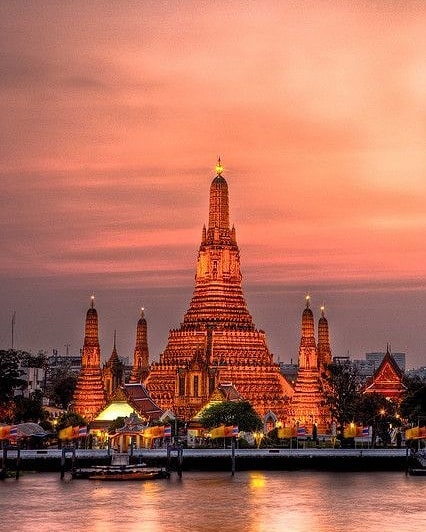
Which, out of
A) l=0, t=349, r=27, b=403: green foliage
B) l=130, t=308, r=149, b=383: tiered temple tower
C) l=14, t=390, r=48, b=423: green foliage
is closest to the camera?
l=0, t=349, r=27, b=403: green foliage

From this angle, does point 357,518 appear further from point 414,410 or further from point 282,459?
point 414,410

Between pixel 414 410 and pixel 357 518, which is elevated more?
pixel 414 410

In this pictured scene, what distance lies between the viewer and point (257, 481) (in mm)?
96875

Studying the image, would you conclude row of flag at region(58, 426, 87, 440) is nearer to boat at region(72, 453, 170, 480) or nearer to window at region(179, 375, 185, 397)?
boat at region(72, 453, 170, 480)

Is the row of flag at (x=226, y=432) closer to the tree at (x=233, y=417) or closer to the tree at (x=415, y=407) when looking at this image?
the tree at (x=233, y=417)

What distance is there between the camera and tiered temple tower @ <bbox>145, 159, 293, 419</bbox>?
5551 inches

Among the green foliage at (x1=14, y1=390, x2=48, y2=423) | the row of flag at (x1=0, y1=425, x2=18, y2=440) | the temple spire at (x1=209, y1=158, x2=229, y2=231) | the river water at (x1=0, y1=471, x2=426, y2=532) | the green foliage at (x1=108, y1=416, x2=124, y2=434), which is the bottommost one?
the river water at (x1=0, y1=471, x2=426, y2=532)

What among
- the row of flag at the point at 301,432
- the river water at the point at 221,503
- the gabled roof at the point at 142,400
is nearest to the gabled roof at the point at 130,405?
the gabled roof at the point at 142,400

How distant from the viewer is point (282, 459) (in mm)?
106438

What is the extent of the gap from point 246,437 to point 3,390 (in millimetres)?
24085

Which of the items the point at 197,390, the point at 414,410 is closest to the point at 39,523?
the point at 414,410

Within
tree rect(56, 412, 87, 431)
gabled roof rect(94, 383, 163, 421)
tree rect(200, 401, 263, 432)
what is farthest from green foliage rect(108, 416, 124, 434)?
tree rect(200, 401, 263, 432)

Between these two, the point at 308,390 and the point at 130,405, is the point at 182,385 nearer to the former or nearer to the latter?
the point at 130,405

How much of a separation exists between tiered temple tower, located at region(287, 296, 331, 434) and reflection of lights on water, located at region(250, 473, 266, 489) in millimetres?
38730
